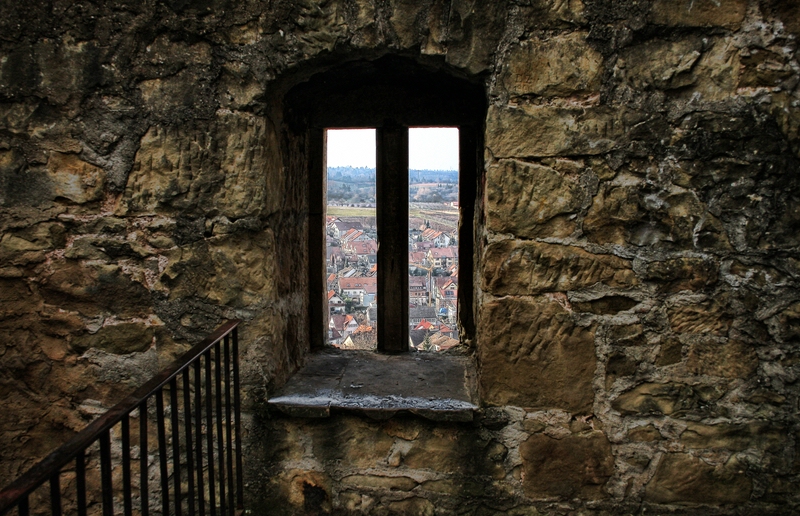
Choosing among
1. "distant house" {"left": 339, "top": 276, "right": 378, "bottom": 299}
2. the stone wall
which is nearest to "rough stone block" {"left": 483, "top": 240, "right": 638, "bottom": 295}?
the stone wall

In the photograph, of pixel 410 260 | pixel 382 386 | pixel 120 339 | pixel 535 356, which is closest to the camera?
pixel 535 356

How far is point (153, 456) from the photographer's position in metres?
2.37

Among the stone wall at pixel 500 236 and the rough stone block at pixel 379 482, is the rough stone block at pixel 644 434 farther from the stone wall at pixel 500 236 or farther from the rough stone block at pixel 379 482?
the rough stone block at pixel 379 482

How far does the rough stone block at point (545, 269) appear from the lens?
2.10m

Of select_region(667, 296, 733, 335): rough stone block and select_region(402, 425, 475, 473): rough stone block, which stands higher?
select_region(667, 296, 733, 335): rough stone block

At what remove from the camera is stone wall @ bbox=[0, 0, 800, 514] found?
2014mm

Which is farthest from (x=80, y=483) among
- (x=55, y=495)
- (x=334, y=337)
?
(x=334, y=337)

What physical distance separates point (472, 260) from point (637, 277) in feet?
2.75

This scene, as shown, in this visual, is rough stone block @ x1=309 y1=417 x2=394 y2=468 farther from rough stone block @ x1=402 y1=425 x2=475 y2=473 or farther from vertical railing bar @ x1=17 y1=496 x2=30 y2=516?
vertical railing bar @ x1=17 y1=496 x2=30 y2=516

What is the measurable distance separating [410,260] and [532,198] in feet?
2.96

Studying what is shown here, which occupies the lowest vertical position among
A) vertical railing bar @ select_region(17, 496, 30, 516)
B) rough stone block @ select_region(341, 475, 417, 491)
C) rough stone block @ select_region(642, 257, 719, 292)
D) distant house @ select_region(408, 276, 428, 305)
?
rough stone block @ select_region(341, 475, 417, 491)

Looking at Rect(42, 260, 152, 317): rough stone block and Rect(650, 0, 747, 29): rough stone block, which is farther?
Rect(42, 260, 152, 317): rough stone block

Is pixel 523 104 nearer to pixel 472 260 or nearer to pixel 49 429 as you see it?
pixel 472 260

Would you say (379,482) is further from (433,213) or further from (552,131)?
(552,131)
